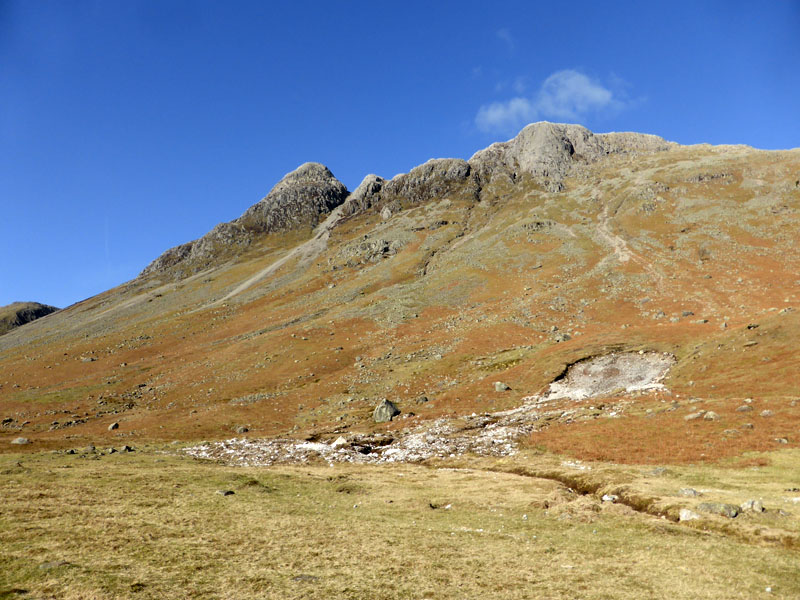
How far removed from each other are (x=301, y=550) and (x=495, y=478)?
19763mm

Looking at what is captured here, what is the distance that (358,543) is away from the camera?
21094 mm

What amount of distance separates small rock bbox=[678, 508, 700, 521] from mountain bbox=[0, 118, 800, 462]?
1396 centimetres

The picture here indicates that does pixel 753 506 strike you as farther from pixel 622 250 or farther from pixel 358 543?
pixel 622 250

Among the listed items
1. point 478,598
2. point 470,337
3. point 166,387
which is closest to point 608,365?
point 470,337

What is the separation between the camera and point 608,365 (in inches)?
2618

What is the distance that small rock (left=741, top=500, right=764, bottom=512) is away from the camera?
23.2 meters

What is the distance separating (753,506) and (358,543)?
2123 cm

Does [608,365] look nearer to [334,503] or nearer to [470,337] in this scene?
[470,337]

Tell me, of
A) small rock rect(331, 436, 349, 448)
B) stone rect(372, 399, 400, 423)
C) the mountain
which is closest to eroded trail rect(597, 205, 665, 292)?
the mountain

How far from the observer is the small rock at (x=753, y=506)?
2322 cm

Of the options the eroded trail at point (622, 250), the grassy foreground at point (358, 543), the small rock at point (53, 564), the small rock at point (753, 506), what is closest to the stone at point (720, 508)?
the small rock at point (753, 506)

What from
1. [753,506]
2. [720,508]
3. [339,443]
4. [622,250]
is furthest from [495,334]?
[753,506]

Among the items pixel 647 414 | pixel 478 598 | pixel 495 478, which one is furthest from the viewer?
pixel 647 414

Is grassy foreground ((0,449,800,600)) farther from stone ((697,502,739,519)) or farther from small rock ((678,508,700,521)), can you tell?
stone ((697,502,739,519))
